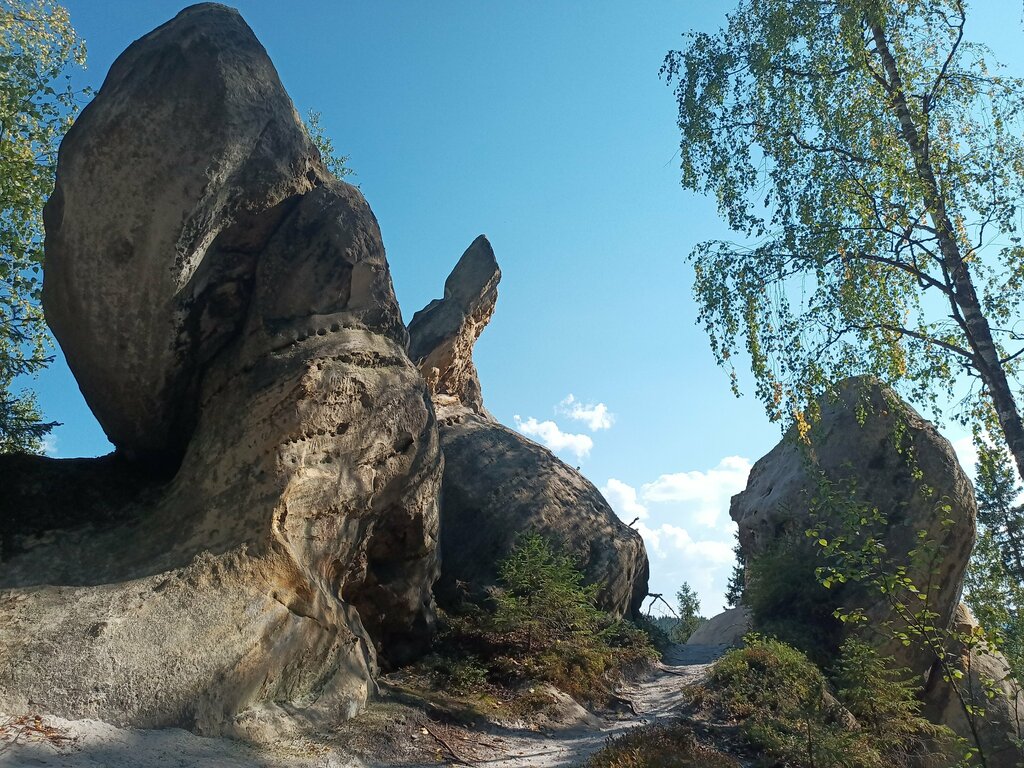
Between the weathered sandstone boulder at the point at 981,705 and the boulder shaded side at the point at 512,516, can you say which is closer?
the boulder shaded side at the point at 512,516

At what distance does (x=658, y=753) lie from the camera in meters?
7.66

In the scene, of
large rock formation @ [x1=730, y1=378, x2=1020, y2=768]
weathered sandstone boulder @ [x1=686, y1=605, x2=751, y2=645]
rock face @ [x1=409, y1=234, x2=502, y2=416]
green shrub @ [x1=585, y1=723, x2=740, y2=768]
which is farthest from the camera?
weathered sandstone boulder @ [x1=686, y1=605, x2=751, y2=645]

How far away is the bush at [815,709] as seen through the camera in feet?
29.2

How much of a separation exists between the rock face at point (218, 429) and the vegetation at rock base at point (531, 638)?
0.83 metres

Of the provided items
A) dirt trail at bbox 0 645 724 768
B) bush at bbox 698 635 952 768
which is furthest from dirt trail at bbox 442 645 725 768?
bush at bbox 698 635 952 768

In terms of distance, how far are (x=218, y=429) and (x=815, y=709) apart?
316 inches

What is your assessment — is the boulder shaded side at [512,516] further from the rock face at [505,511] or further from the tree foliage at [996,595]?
the tree foliage at [996,595]

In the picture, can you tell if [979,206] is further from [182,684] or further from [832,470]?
[182,684]

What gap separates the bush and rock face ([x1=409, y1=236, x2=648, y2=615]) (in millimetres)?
3499

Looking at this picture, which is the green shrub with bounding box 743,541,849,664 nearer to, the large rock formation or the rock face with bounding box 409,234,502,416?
the large rock formation

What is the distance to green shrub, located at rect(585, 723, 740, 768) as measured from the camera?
24.4ft

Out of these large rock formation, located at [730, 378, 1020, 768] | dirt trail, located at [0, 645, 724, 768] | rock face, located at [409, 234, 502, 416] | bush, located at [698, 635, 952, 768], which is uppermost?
rock face, located at [409, 234, 502, 416]

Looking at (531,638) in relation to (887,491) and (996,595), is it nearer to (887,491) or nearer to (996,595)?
(996,595)

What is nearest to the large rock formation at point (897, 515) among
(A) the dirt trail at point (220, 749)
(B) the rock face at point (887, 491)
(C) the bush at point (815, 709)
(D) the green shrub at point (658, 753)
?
(B) the rock face at point (887, 491)
